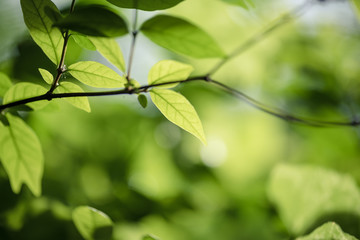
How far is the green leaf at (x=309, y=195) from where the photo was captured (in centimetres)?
55

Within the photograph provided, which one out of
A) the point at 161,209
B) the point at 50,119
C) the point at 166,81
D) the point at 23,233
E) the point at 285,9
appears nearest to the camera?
the point at 166,81

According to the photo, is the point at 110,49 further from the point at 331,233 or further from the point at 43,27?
the point at 331,233

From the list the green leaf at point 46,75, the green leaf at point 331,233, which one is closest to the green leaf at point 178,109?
the green leaf at point 46,75

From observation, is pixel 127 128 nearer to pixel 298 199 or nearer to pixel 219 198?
pixel 219 198

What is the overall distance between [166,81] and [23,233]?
46cm

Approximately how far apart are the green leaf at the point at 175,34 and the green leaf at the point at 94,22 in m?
0.06

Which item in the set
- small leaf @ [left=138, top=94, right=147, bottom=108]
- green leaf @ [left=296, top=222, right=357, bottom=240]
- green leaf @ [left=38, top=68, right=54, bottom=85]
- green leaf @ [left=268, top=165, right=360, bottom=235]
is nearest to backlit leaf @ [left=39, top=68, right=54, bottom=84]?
green leaf @ [left=38, top=68, right=54, bottom=85]

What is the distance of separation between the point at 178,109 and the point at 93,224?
0.71 ft

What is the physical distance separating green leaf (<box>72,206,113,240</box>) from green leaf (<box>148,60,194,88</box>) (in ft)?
0.67

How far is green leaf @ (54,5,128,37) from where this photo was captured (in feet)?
0.96

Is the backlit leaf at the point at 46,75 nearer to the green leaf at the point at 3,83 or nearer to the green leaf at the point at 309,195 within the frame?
the green leaf at the point at 3,83

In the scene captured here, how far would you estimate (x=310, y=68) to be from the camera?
108cm

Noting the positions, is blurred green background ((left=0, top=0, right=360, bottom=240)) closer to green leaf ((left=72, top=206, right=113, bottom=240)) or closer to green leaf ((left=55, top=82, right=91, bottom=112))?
green leaf ((left=55, top=82, right=91, bottom=112))

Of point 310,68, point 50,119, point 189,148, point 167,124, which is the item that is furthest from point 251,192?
point 50,119
